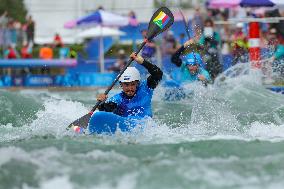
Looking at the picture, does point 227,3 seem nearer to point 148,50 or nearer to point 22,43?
point 148,50

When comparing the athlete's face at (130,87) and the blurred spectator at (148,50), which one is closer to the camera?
the athlete's face at (130,87)

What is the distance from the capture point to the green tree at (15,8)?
3875 cm

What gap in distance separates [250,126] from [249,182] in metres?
4.38

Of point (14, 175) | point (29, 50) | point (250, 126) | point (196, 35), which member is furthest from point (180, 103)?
point (29, 50)

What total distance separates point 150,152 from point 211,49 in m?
11.2

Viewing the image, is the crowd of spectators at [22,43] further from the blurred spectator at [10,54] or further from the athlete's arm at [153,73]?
the athlete's arm at [153,73]

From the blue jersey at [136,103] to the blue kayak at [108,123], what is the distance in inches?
18.9

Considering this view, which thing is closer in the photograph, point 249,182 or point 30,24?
point 249,182

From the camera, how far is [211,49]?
65.9 ft

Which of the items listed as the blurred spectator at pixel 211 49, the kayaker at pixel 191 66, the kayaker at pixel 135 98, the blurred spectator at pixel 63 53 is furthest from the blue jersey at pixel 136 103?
the blurred spectator at pixel 63 53

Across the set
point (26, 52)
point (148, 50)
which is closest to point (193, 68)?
point (148, 50)

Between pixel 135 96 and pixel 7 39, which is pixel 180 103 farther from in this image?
pixel 7 39

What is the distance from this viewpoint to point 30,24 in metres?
26.9

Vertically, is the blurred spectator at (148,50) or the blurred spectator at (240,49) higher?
the blurred spectator at (240,49)
